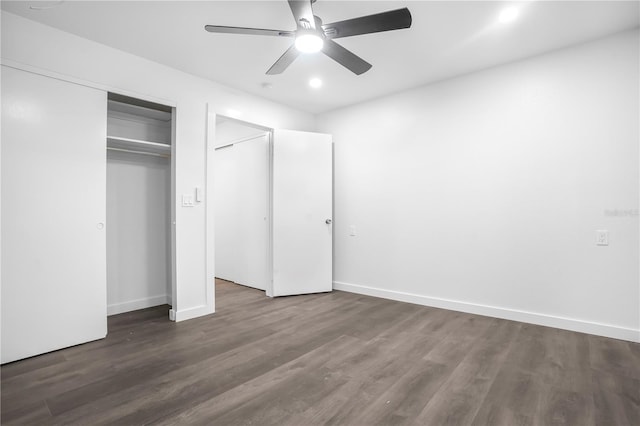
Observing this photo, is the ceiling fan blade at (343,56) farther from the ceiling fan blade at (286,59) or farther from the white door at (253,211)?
the white door at (253,211)

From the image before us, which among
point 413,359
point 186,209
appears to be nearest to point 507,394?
point 413,359

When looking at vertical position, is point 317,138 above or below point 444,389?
above

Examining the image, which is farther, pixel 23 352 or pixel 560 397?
pixel 23 352

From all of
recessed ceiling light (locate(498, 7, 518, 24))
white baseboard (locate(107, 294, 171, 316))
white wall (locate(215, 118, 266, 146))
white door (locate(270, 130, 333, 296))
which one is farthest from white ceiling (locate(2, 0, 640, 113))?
white baseboard (locate(107, 294, 171, 316))

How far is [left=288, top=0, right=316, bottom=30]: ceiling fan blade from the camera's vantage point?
1862 millimetres

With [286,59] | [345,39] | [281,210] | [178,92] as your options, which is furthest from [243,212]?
[345,39]

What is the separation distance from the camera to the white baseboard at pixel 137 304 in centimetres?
346

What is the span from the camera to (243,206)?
486cm

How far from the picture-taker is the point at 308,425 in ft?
5.26

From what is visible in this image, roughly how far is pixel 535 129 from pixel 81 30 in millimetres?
4159

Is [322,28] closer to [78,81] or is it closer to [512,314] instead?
[78,81]

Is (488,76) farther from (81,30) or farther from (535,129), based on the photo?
(81,30)

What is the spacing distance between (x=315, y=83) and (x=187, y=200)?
1.97 m

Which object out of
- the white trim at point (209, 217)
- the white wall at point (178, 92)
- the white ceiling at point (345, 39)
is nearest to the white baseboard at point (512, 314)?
the white trim at point (209, 217)
